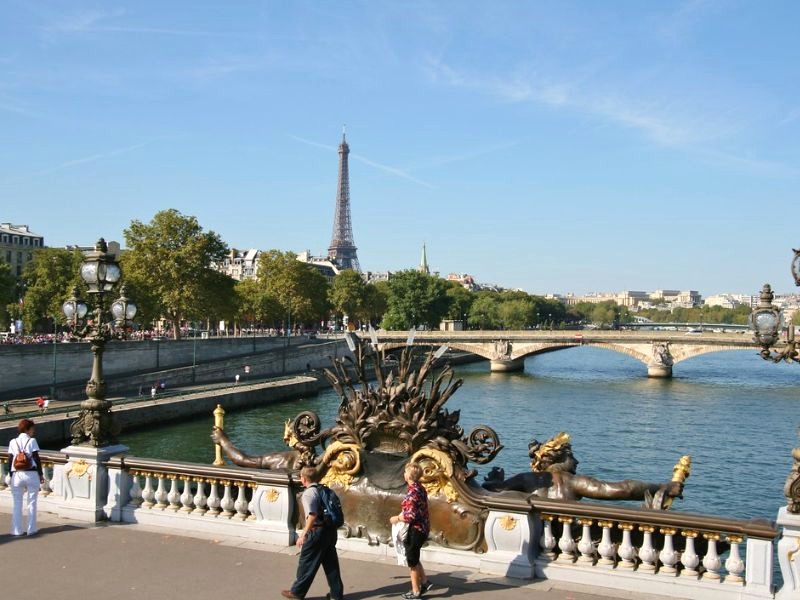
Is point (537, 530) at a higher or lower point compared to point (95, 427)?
lower

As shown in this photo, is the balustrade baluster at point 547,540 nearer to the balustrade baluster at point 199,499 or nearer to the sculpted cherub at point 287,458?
the sculpted cherub at point 287,458

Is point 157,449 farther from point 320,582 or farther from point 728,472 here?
point 320,582

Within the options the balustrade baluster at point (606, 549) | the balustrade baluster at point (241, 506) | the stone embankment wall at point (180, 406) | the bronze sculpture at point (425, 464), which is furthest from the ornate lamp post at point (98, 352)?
the stone embankment wall at point (180, 406)

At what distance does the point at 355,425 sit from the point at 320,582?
68.0 inches

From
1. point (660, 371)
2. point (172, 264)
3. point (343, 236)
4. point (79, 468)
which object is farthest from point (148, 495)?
point (343, 236)

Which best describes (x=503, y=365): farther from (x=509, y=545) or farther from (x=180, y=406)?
(x=509, y=545)

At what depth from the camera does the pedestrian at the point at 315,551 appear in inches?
267

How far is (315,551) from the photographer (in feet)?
22.4

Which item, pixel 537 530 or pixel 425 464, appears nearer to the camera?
pixel 537 530

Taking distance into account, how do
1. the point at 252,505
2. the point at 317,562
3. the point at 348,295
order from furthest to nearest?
the point at 348,295
the point at 252,505
the point at 317,562

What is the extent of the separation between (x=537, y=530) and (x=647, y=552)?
101 centimetres

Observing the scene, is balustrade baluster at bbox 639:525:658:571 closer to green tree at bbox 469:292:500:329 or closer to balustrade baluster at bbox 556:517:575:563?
balustrade baluster at bbox 556:517:575:563

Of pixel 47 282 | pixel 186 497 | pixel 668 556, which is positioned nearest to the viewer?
pixel 668 556

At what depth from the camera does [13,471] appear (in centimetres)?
910
